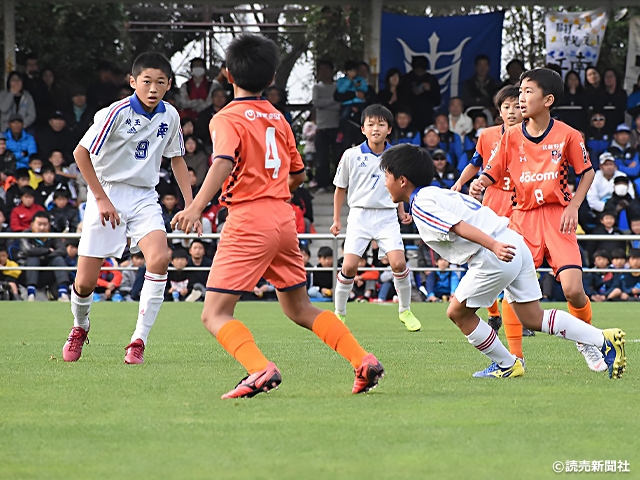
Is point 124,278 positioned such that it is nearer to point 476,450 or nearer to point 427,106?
point 427,106

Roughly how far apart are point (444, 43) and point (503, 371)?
15294 millimetres

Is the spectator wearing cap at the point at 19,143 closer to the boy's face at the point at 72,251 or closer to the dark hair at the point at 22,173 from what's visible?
the dark hair at the point at 22,173

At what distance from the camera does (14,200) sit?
17.6 meters

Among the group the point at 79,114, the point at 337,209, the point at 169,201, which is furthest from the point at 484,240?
the point at 79,114

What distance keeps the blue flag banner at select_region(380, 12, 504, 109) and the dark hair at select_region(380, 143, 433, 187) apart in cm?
1522

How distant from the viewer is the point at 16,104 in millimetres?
19891

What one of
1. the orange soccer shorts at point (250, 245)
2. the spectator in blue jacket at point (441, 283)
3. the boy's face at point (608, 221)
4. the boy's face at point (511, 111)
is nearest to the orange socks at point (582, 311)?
the boy's face at point (511, 111)

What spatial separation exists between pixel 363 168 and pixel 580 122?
10.3 meters

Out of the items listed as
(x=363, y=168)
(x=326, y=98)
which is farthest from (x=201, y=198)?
(x=326, y=98)

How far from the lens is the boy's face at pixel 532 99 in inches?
289

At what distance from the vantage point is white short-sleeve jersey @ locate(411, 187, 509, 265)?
5.96 m

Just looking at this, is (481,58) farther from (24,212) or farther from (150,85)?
(150,85)

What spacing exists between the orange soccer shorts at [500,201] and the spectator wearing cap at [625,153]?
1002cm

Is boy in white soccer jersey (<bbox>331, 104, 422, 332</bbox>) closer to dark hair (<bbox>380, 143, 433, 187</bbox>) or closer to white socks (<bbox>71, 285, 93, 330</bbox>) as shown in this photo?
white socks (<bbox>71, 285, 93, 330</bbox>)
